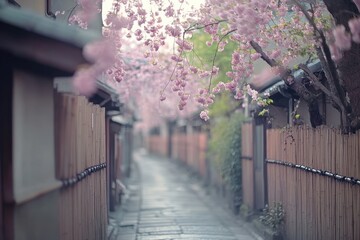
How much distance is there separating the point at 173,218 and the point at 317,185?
8848 mm

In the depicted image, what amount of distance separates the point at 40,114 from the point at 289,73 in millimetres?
5845

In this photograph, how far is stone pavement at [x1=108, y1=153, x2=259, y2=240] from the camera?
626 inches

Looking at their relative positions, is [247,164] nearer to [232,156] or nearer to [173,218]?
[232,156]

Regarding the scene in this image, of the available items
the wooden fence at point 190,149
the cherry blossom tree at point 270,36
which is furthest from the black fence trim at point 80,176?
the wooden fence at point 190,149

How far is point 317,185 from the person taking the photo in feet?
35.9

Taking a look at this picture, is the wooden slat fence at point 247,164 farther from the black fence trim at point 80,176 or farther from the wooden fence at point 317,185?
the black fence trim at point 80,176

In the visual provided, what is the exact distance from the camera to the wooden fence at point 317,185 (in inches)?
364

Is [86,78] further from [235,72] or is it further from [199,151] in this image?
[199,151]

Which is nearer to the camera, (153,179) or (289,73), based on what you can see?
(289,73)

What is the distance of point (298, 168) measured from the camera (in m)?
12.2

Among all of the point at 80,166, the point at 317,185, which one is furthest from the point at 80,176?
the point at 317,185

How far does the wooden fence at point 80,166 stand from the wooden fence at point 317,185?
3.93 m

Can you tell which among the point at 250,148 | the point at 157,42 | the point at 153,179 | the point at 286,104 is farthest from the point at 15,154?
the point at 153,179

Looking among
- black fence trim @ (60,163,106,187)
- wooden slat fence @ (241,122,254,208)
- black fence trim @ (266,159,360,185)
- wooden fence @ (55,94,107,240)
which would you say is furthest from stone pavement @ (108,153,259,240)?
black fence trim @ (60,163,106,187)
